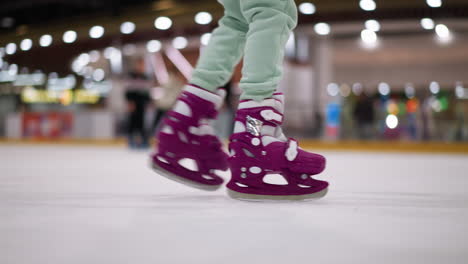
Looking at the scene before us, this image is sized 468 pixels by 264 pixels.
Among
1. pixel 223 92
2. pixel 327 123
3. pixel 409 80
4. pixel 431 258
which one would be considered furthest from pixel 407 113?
pixel 409 80

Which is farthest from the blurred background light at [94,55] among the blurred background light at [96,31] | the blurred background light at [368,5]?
the blurred background light at [368,5]

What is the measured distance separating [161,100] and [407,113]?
4275 mm

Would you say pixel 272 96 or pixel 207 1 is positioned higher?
pixel 207 1

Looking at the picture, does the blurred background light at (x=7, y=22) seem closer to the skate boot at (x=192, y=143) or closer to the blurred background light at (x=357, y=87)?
the skate boot at (x=192, y=143)

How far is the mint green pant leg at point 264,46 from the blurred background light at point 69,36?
10152mm

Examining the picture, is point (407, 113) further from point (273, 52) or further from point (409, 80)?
point (409, 80)

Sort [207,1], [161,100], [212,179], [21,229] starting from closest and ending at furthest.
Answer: [21,229] → [212,179] → [161,100] → [207,1]

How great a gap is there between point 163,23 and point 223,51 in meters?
8.64

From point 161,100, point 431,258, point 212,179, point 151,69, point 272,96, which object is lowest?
point 431,258

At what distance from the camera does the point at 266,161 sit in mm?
1003

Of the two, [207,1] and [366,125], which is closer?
[366,125]

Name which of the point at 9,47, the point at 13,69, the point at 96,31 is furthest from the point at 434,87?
the point at 13,69

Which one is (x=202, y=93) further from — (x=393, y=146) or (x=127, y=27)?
(x=127, y=27)

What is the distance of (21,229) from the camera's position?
2.23ft
